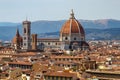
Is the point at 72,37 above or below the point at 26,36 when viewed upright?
below

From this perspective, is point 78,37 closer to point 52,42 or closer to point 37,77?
point 52,42

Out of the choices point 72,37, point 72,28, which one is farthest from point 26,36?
point 72,37

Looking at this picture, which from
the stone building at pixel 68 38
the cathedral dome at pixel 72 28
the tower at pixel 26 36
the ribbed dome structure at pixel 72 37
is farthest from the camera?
the tower at pixel 26 36

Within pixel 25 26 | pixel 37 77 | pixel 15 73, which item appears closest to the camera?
pixel 37 77

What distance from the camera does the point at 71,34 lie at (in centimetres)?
11862

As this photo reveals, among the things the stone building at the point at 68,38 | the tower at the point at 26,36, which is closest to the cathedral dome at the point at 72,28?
the stone building at the point at 68,38

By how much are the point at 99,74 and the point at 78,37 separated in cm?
7257

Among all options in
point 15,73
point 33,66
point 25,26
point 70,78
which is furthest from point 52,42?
point 70,78

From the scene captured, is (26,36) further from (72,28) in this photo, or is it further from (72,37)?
(72,37)

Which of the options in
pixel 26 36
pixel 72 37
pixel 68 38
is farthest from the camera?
pixel 26 36

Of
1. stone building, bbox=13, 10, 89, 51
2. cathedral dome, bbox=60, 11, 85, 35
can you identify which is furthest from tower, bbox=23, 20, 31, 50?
cathedral dome, bbox=60, 11, 85, 35

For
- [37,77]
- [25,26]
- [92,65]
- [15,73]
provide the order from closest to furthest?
[37,77]
[15,73]
[92,65]
[25,26]

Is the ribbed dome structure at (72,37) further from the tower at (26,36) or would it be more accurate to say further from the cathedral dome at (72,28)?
the tower at (26,36)

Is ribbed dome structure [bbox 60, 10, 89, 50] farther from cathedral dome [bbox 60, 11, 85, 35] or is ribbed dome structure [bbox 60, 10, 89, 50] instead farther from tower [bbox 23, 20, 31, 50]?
tower [bbox 23, 20, 31, 50]
